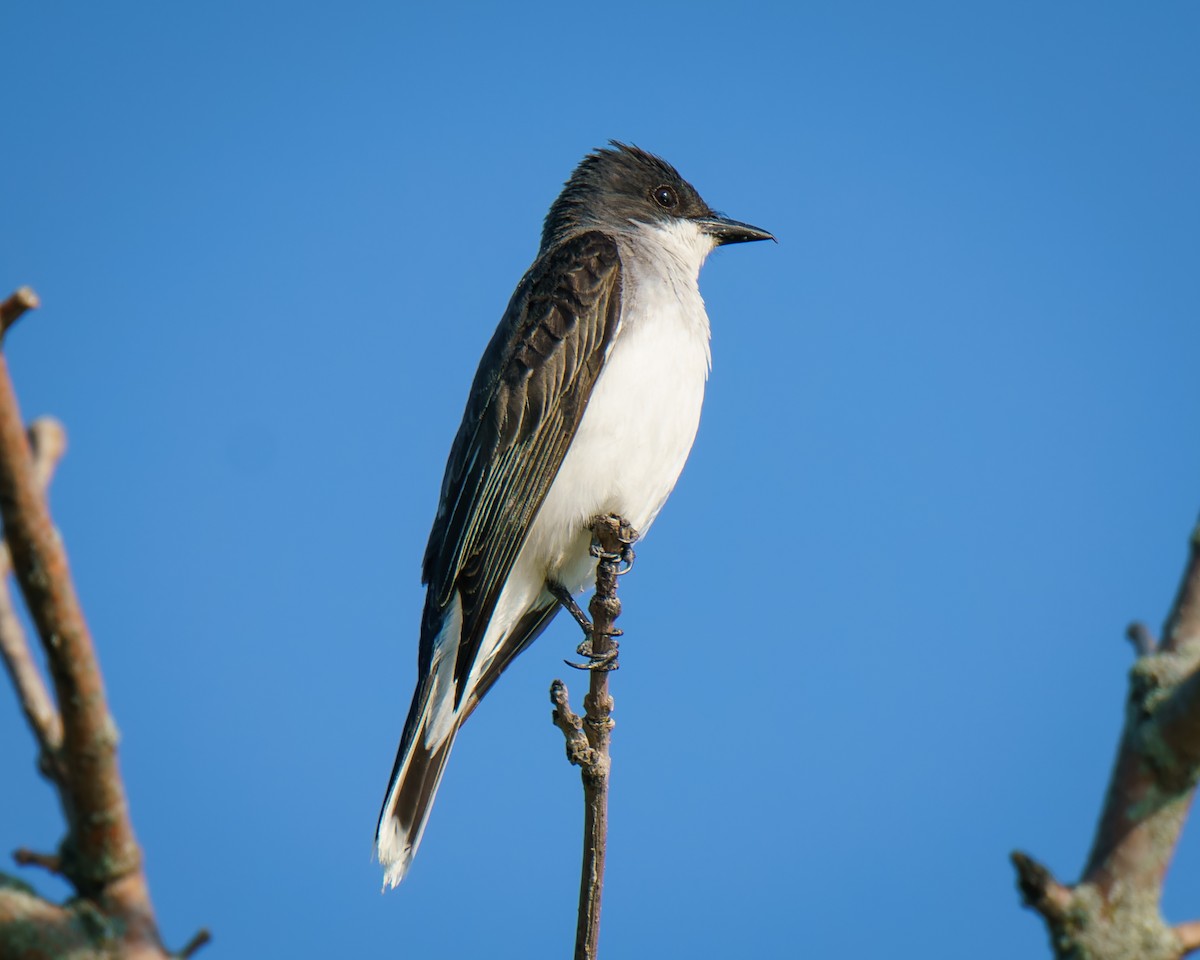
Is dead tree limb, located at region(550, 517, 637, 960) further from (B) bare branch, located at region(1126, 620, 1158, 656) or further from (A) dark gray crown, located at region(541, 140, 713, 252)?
(A) dark gray crown, located at region(541, 140, 713, 252)

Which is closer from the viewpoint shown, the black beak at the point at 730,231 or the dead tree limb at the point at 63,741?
the dead tree limb at the point at 63,741

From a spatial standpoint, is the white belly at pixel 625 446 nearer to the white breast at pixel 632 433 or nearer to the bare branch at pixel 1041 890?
the white breast at pixel 632 433

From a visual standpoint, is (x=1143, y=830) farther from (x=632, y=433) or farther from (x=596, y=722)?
(x=632, y=433)

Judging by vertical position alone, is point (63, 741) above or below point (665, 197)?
below

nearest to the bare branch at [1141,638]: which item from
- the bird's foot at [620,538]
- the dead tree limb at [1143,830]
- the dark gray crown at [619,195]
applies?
the dead tree limb at [1143,830]

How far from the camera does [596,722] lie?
4.43 meters

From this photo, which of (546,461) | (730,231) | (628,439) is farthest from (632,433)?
(730,231)

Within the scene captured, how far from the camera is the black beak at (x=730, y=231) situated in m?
7.69

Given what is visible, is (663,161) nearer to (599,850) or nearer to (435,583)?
(435,583)

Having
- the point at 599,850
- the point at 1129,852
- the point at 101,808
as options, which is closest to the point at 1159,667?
the point at 1129,852

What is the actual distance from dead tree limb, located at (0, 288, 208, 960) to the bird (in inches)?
137

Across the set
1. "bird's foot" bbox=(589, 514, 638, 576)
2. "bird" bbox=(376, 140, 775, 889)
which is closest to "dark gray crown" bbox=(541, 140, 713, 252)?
"bird" bbox=(376, 140, 775, 889)

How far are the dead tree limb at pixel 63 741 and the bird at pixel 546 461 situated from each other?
3467 mm

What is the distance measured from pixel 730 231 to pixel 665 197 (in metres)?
0.50
